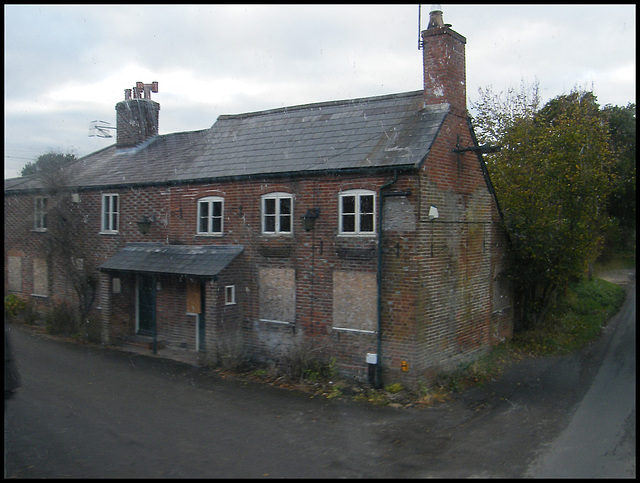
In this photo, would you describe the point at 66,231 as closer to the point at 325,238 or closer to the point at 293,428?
the point at 325,238

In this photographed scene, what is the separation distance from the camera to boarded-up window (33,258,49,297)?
19266 millimetres

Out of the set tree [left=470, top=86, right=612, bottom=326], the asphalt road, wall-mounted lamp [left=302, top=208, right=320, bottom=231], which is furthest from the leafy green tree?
wall-mounted lamp [left=302, top=208, right=320, bottom=231]

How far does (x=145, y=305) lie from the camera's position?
1697 cm

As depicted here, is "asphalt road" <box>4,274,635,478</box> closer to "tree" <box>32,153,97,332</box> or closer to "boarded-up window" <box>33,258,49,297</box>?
"tree" <box>32,153,97,332</box>

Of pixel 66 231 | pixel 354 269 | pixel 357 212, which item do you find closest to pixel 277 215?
pixel 357 212

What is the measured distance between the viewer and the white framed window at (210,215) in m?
15.1

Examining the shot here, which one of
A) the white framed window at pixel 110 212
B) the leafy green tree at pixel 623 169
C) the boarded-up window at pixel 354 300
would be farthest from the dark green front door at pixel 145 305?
the leafy green tree at pixel 623 169

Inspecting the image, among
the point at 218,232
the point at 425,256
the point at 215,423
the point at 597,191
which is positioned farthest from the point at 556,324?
the point at 215,423

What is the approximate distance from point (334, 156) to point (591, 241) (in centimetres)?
853

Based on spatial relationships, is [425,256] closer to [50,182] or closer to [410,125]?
[410,125]

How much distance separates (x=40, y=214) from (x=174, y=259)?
7.07 m

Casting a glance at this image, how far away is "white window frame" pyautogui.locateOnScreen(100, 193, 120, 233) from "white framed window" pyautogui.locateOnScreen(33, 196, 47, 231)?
88.1 inches

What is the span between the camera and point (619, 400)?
11.1 m

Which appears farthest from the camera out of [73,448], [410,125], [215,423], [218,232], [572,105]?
[572,105]
